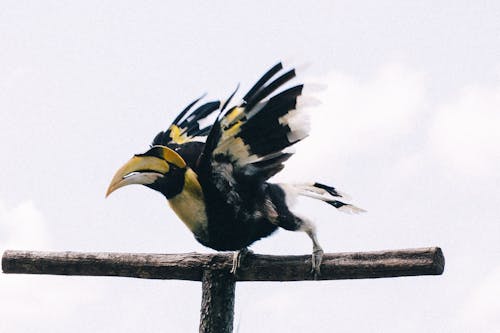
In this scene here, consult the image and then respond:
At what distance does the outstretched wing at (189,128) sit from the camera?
12.3 ft

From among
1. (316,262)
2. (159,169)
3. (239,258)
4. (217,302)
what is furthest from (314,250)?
(159,169)

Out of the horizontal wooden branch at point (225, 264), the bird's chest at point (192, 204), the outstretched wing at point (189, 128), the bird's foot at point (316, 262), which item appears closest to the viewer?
the horizontal wooden branch at point (225, 264)

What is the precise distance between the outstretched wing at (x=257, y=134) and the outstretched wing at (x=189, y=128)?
1.51 ft

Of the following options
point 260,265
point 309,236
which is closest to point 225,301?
point 260,265

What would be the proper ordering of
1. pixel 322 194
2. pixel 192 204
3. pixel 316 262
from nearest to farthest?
pixel 316 262
pixel 192 204
pixel 322 194

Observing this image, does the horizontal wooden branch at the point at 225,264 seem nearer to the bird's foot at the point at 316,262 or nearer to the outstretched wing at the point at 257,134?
the bird's foot at the point at 316,262

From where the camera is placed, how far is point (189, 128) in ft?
12.6

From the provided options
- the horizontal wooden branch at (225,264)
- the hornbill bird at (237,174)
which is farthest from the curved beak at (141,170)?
the horizontal wooden branch at (225,264)

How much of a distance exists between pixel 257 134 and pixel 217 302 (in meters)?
0.63

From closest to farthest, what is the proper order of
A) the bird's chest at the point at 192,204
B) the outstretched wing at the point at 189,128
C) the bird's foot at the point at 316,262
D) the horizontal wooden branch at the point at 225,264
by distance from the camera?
the horizontal wooden branch at the point at 225,264
the bird's foot at the point at 316,262
the bird's chest at the point at 192,204
the outstretched wing at the point at 189,128

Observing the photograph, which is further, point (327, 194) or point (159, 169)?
point (327, 194)

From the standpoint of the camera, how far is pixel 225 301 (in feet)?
11.0

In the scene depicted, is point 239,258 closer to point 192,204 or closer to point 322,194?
point 192,204

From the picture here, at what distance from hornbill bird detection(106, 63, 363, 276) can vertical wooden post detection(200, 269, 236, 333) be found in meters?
0.07
